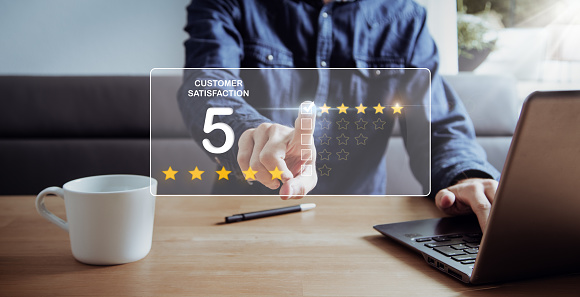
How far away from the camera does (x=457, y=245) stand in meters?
0.49

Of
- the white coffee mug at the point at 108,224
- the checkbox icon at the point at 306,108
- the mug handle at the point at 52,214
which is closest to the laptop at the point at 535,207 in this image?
the checkbox icon at the point at 306,108

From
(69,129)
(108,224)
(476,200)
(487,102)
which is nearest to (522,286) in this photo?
(476,200)

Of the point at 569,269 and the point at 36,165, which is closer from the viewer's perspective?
the point at 569,269

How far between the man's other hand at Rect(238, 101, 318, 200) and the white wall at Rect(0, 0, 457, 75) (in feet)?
4.80

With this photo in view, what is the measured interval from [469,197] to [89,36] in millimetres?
1694

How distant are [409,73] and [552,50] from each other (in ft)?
6.95

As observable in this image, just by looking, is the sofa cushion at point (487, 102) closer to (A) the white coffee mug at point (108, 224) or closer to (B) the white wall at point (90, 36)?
(B) the white wall at point (90, 36)

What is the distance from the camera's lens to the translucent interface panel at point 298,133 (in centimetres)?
52

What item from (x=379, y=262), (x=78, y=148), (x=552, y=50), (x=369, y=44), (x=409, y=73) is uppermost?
(x=552, y=50)

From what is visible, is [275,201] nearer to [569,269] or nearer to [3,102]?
[569,269]

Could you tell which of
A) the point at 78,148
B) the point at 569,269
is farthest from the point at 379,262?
the point at 78,148

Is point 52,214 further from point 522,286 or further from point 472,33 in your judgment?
point 472,33

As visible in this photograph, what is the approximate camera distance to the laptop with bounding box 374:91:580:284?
12.8 inches

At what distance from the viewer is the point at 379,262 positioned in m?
0.48
